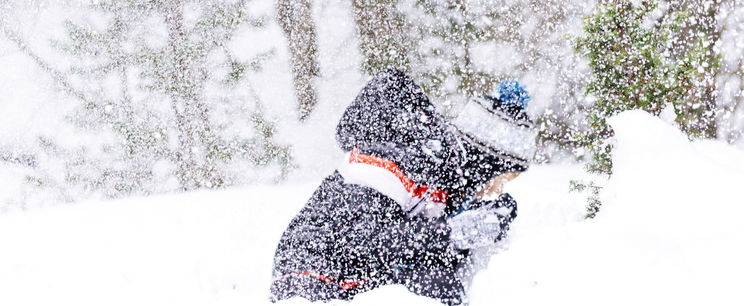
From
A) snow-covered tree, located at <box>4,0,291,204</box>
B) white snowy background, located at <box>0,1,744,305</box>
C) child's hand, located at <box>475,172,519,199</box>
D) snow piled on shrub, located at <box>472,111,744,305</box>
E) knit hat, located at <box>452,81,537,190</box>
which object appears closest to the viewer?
snow piled on shrub, located at <box>472,111,744,305</box>

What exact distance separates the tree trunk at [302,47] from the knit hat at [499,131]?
7.90 meters

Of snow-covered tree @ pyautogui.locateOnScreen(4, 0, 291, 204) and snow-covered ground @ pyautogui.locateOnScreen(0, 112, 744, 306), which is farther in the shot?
snow-covered tree @ pyautogui.locateOnScreen(4, 0, 291, 204)

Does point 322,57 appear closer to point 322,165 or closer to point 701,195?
point 322,165

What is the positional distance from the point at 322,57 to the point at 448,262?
906 cm

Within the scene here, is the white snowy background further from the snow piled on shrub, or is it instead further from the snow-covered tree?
the snow-covered tree

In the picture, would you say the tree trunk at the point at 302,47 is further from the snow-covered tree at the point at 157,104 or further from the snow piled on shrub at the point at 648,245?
the snow piled on shrub at the point at 648,245

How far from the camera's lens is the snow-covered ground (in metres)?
1.87

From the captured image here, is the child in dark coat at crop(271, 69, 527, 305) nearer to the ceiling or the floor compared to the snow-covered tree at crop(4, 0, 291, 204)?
nearer to the floor

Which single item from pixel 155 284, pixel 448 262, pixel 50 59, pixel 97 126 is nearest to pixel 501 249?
pixel 448 262

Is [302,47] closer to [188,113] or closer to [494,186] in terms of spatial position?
[188,113]

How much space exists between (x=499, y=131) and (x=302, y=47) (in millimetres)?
8280

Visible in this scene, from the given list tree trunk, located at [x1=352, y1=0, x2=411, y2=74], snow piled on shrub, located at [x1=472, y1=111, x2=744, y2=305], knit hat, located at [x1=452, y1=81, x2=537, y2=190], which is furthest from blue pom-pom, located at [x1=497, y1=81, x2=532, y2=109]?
tree trunk, located at [x1=352, y1=0, x2=411, y2=74]

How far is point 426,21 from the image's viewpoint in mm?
9273

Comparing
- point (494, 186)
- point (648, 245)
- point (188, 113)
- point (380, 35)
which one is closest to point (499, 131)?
point (494, 186)
